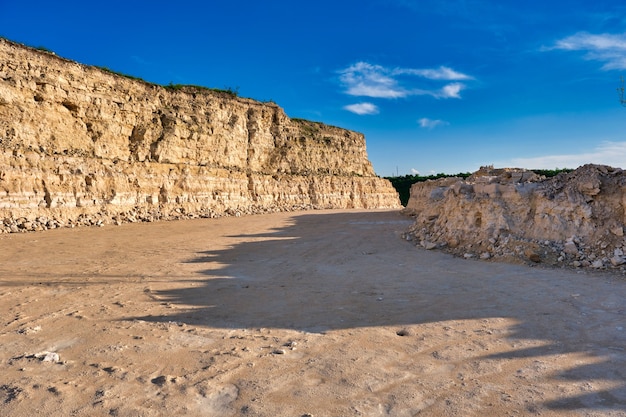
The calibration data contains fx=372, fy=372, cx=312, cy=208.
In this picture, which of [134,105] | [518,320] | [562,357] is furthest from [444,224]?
[134,105]

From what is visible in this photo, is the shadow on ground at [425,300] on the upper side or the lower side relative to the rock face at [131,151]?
lower

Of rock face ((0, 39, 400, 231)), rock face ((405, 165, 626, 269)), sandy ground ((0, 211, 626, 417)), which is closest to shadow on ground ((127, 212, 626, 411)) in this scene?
sandy ground ((0, 211, 626, 417))

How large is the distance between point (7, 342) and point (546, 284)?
7.11m

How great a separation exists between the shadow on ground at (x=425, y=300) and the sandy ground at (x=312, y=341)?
0.08 feet

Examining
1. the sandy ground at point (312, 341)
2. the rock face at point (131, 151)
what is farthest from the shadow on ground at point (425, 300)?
the rock face at point (131, 151)

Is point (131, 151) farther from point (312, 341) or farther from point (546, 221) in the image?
point (312, 341)

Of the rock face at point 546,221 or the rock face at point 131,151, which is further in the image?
the rock face at point 131,151

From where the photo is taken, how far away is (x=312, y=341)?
12.3 feet

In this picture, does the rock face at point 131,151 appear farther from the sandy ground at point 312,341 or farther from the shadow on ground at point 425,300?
the shadow on ground at point 425,300

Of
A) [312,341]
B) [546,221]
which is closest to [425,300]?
[312,341]

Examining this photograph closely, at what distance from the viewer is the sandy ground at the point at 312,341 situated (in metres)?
2.68

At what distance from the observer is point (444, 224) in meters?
10.3

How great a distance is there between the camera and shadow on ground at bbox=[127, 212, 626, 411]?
138 inches

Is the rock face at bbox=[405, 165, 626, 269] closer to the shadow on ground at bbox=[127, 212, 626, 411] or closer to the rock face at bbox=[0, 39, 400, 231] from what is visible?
the shadow on ground at bbox=[127, 212, 626, 411]
